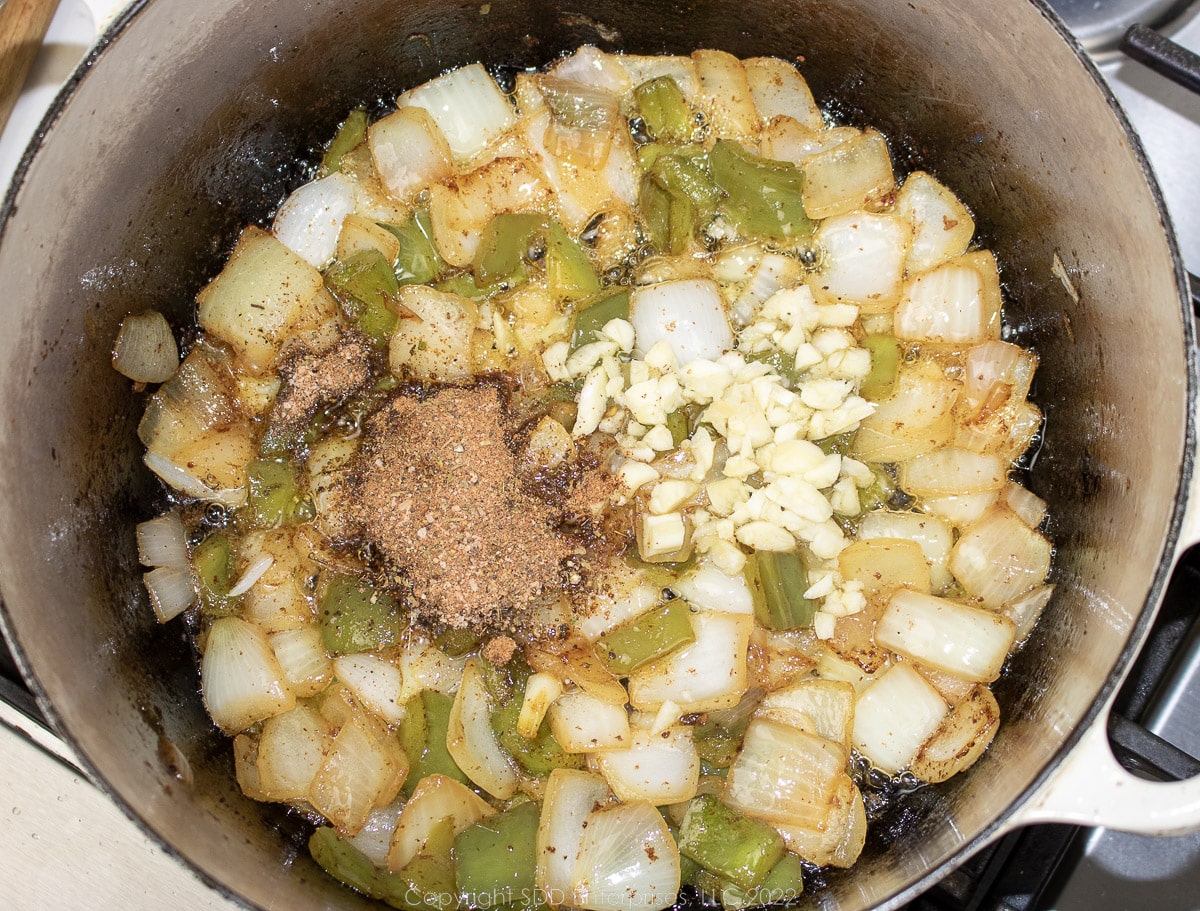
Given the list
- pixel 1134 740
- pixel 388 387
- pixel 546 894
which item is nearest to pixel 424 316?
pixel 388 387

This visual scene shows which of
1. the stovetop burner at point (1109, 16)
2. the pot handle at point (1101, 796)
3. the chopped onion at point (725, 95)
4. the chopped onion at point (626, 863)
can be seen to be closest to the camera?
the pot handle at point (1101, 796)

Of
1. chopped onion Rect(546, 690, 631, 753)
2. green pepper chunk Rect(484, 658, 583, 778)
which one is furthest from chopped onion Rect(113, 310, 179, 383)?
chopped onion Rect(546, 690, 631, 753)

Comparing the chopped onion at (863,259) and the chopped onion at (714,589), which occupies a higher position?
the chopped onion at (863,259)

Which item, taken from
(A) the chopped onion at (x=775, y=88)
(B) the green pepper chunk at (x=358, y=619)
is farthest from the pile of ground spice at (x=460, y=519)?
(A) the chopped onion at (x=775, y=88)

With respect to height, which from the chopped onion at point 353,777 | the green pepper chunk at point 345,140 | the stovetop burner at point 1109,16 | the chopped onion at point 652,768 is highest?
the green pepper chunk at point 345,140

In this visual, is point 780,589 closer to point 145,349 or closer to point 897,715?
point 897,715

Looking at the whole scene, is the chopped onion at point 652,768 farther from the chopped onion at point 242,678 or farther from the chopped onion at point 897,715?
the chopped onion at point 242,678

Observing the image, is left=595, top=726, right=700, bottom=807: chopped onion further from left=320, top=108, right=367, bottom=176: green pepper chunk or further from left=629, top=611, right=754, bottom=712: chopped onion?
A: left=320, top=108, right=367, bottom=176: green pepper chunk
